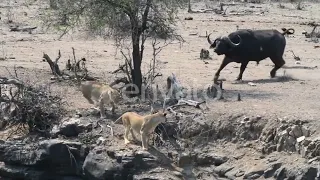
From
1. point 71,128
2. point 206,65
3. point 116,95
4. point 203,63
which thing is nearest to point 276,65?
point 206,65

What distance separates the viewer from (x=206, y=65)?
1809cm

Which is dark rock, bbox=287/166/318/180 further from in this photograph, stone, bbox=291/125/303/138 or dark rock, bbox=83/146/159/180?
dark rock, bbox=83/146/159/180

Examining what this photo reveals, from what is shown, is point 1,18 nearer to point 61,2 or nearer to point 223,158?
point 61,2

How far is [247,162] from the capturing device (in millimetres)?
12133

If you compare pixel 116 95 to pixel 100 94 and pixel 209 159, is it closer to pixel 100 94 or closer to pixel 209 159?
pixel 100 94

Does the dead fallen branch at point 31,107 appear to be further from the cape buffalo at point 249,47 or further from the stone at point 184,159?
the cape buffalo at point 249,47

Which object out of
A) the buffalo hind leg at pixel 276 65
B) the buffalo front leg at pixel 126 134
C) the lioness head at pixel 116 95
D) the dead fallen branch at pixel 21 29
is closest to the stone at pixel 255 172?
the buffalo front leg at pixel 126 134

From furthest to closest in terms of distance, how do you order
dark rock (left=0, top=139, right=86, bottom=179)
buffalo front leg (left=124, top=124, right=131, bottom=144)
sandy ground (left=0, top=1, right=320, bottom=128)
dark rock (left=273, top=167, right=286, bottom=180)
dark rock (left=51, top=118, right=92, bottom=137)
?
1. sandy ground (left=0, top=1, right=320, bottom=128)
2. dark rock (left=51, top=118, right=92, bottom=137)
3. dark rock (left=0, top=139, right=86, bottom=179)
4. buffalo front leg (left=124, top=124, right=131, bottom=144)
5. dark rock (left=273, top=167, right=286, bottom=180)

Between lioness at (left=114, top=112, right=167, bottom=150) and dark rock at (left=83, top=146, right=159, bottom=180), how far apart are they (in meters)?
0.26

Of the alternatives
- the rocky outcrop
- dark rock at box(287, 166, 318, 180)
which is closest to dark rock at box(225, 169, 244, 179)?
the rocky outcrop

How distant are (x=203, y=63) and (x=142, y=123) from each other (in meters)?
6.35

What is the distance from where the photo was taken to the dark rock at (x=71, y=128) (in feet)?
43.1

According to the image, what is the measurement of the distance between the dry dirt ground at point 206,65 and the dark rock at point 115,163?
1.58 m

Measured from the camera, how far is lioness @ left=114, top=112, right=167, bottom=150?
12170 mm
